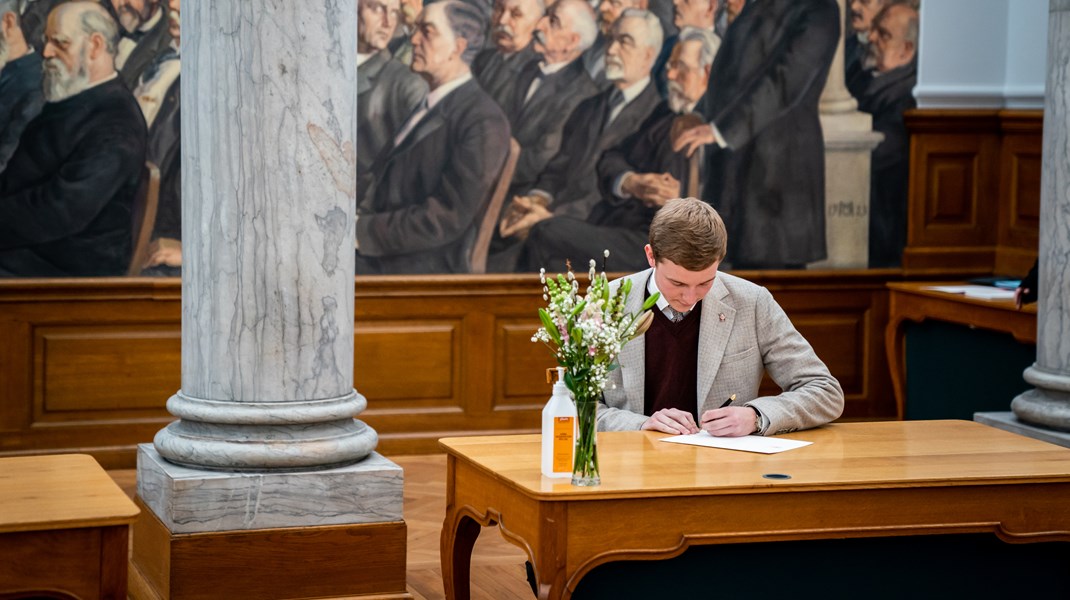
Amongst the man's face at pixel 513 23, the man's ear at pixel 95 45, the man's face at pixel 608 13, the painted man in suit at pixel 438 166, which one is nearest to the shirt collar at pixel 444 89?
the painted man in suit at pixel 438 166

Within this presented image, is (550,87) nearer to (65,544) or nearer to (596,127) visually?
(596,127)

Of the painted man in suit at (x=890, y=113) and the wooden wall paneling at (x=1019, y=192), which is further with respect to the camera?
the painted man in suit at (x=890, y=113)

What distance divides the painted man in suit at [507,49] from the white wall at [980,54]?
110 inches

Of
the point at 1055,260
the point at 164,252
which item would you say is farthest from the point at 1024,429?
the point at 164,252

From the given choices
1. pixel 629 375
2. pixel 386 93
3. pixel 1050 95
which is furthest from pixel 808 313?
pixel 629 375

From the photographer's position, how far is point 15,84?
872 cm

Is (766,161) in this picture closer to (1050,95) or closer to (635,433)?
(1050,95)

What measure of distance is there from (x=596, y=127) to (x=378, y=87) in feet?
4.84

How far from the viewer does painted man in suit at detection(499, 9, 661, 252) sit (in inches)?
388

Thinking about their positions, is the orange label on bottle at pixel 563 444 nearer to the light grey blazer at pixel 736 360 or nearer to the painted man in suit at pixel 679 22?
the light grey blazer at pixel 736 360

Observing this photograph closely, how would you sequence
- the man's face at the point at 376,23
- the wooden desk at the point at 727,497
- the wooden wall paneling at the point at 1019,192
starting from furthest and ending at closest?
1. the wooden wall paneling at the point at 1019,192
2. the man's face at the point at 376,23
3. the wooden desk at the point at 727,497

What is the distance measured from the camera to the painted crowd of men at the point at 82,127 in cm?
873

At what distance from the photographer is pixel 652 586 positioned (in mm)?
4523

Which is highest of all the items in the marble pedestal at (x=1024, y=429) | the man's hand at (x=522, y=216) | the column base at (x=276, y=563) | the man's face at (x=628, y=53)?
the man's face at (x=628, y=53)
